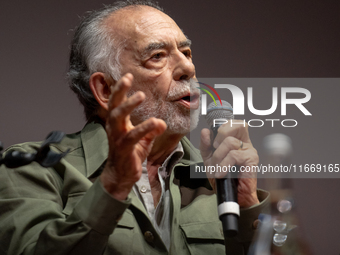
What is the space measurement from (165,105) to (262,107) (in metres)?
0.40

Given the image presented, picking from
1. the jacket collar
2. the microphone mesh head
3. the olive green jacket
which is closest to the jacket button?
the olive green jacket

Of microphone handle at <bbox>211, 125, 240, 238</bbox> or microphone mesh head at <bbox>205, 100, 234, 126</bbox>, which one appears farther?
microphone mesh head at <bbox>205, 100, 234, 126</bbox>

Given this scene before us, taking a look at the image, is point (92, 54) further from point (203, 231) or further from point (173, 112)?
point (203, 231)

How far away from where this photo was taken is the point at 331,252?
74.3 inches

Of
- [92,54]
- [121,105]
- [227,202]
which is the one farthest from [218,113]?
[92,54]

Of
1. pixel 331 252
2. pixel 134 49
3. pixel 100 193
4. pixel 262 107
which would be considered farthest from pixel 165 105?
pixel 331 252

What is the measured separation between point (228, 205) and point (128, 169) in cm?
29

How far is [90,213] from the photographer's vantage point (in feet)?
4.07

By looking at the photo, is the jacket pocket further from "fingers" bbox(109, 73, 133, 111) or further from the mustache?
"fingers" bbox(109, 73, 133, 111)

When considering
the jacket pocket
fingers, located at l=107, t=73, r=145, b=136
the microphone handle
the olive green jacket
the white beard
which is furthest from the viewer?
the white beard

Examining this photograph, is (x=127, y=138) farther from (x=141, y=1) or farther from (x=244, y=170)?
(x=141, y=1)

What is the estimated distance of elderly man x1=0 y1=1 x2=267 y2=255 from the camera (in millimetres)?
1207

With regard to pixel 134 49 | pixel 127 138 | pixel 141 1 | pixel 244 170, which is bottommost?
pixel 244 170

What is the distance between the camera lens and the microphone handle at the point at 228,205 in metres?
1.15
